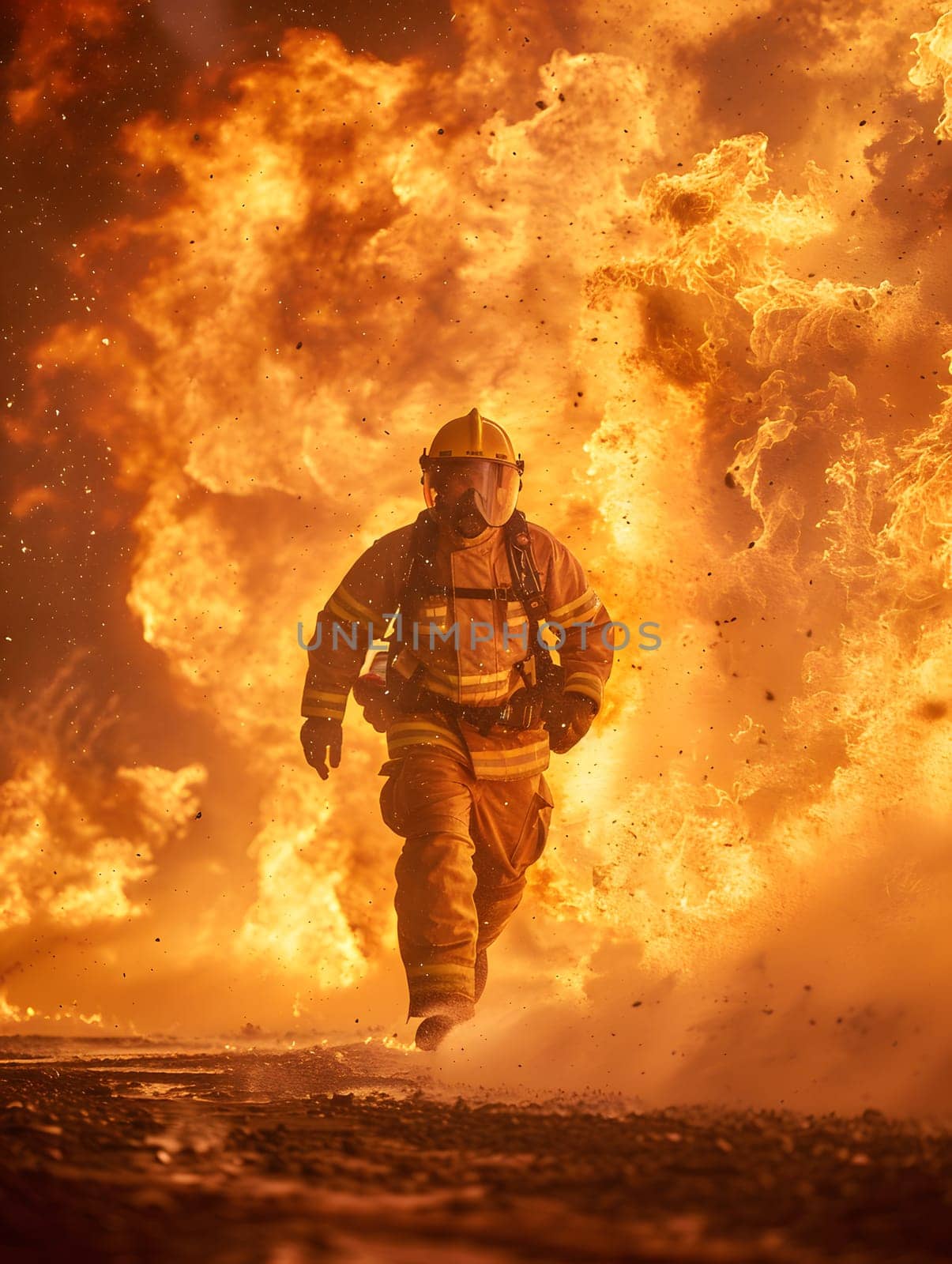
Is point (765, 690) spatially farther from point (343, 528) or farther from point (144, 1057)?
point (144, 1057)

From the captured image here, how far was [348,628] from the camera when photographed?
19.6ft

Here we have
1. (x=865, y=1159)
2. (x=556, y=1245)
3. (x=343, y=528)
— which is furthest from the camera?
(x=343, y=528)

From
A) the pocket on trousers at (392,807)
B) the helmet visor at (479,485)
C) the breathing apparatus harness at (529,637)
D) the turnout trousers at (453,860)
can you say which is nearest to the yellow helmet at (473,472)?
the helmet visor at (479,485)

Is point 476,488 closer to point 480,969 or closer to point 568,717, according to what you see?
point 568,717

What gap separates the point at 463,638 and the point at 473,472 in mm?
1017

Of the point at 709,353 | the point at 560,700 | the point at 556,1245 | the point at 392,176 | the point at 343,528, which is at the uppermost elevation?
the point at 392,176

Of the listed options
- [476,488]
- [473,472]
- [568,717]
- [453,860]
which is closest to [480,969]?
[453,860]

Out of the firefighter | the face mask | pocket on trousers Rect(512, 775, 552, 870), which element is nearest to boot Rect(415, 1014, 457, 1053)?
the firefighter

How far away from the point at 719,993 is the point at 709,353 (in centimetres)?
463

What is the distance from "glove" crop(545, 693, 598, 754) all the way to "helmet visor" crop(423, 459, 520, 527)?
1.15m

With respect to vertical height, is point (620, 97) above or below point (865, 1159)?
above

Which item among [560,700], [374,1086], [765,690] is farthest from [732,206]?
[374,1086]

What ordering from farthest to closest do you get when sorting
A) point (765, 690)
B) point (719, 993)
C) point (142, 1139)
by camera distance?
point (765, 690) → point (719, 993) → point (142, 1139)

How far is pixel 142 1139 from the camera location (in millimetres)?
2924
